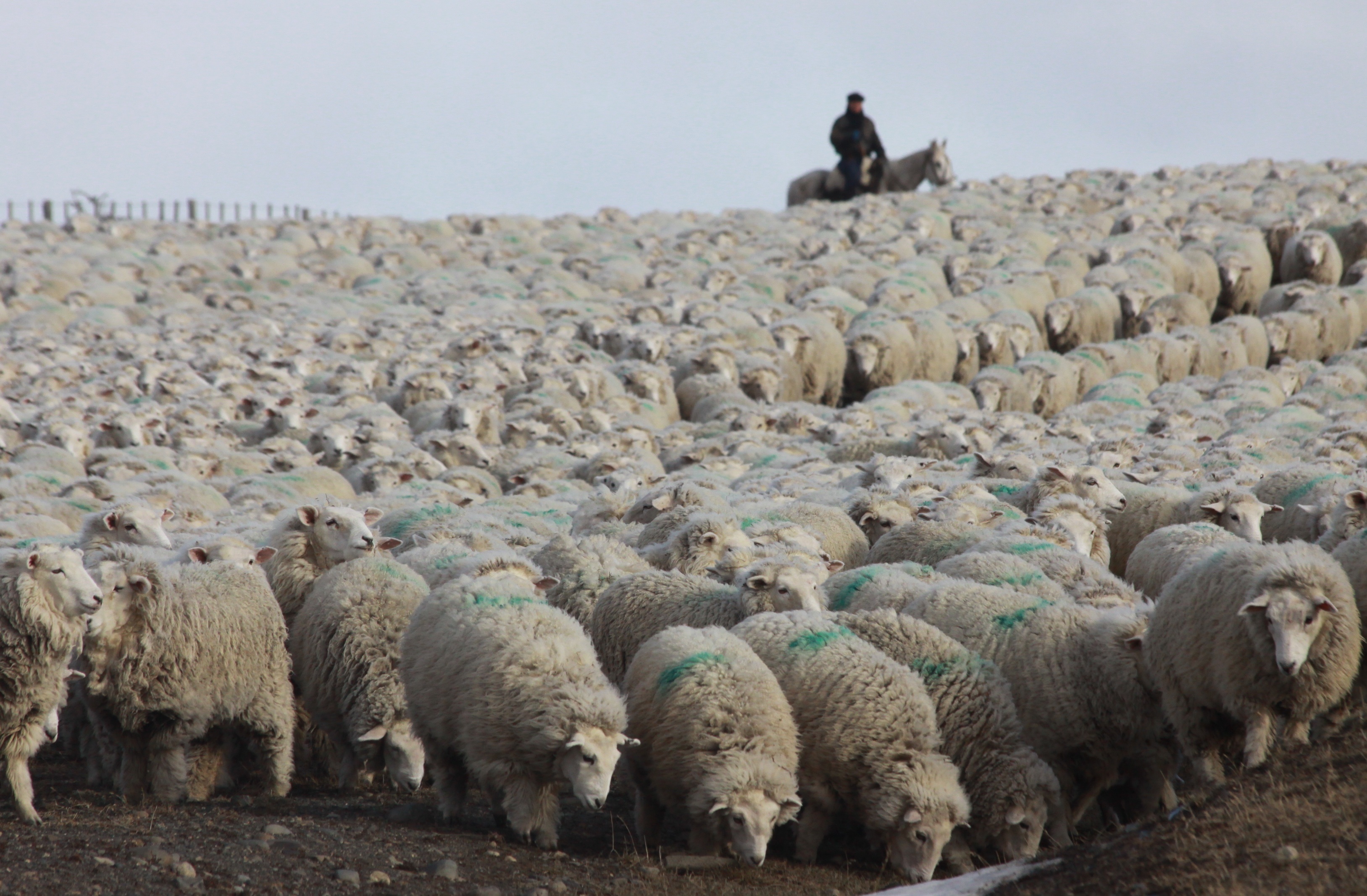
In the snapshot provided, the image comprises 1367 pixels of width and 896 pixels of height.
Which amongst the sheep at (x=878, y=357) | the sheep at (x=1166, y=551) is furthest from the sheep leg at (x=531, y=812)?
the sheep at (x=878, y=357)

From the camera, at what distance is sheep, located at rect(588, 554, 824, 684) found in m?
6.54

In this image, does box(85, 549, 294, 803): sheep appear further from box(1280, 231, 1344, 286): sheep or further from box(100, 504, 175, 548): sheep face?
box(1280, 231, 1344, 286): sheep

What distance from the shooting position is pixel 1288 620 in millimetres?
5176

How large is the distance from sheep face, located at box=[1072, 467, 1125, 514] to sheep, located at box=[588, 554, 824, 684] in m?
3.34

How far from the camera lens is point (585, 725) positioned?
519cm

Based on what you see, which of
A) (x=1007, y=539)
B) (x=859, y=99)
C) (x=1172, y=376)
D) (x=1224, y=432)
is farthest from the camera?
(x=859, y=99)

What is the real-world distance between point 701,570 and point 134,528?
130 inches

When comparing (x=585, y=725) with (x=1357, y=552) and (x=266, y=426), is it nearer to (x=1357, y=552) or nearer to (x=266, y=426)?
(x=1357, y=552)

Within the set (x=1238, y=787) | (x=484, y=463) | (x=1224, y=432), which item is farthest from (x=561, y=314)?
(x=1238, y=787)

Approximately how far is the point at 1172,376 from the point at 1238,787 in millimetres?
18130

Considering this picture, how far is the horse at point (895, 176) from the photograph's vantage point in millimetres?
38562

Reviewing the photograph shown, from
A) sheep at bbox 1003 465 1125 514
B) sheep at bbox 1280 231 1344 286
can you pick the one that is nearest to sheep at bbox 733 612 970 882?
sheep at bbox 1003 465 1125 514

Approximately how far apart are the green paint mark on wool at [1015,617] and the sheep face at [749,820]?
1660 millimetres

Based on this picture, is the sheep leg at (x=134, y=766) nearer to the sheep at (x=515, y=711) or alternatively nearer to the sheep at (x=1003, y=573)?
the sheep at (x=515, y=711)
